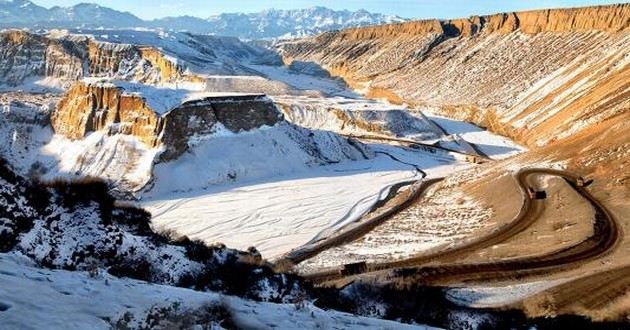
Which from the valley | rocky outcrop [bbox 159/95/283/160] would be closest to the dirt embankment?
the valley

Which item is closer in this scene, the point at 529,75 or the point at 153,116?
the point at 153,116

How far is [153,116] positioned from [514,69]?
59.4 metres

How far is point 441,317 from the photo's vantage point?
50.2 feet

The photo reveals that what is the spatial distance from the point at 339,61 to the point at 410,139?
292 feet

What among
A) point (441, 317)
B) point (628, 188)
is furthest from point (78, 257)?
point (628, 188)

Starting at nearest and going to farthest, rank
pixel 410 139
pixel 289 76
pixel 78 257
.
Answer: pixel 78 257, pixel 410 139, pixel 289 76

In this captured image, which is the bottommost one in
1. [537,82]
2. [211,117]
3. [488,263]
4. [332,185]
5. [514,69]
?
[332,185]

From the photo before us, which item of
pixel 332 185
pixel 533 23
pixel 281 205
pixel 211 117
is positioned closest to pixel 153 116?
pixel 211 117

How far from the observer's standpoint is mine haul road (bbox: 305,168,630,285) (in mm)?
23328

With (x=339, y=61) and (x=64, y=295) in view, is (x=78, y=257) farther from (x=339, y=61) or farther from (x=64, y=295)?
(x=339, y=61)

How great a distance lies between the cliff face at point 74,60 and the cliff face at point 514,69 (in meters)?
40.8

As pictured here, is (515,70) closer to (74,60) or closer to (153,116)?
(153,116)

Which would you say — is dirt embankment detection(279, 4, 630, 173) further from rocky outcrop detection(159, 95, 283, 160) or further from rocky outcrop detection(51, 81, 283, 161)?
rocky outcrop detection(51, 81, 283, 161)

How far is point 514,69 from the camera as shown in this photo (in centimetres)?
9012
